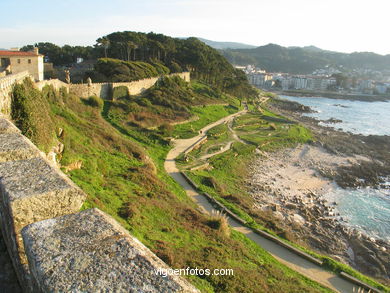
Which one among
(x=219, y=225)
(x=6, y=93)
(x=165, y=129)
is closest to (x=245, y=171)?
(x=165, y=129)

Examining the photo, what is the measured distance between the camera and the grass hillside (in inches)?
458

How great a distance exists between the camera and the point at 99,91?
117 feet

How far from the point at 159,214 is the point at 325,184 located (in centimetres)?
2340

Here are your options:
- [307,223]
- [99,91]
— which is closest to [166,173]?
[307,223]

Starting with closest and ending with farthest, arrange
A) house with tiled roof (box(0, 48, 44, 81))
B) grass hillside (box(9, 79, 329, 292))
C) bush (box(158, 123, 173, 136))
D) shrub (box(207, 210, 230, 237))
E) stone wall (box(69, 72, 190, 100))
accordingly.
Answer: grass hillside (box(9, 79, 329, 292)) → shrub (box(207, 210, 230, 237)) → house with tiled roof (box(0, 48, 44, 81)) → stone wall (box(69, 72, 190, 100)) → bush (box(158, 123, 173, 136))

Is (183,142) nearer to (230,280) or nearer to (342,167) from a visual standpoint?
(342,167)

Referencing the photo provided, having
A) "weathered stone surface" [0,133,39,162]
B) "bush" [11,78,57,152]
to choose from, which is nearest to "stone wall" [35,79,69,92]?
"bush" [11,78,57,152]

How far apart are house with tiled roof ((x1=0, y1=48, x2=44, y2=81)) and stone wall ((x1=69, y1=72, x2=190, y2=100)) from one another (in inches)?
184

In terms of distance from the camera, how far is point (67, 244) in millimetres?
2881

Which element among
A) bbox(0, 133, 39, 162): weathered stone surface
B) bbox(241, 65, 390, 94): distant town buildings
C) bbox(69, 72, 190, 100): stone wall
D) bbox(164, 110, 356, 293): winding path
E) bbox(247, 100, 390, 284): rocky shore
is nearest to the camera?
bbox(0, 133, 39, 162): weathered stone surface

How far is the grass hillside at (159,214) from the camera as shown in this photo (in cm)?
1164

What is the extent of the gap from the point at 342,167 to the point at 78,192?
3931 centimetres

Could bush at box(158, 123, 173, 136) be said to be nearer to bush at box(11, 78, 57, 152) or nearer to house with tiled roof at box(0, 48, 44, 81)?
house with tiled roof at box(0, 48, 44, 81)

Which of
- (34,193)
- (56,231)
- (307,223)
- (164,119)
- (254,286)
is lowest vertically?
(307,223)
